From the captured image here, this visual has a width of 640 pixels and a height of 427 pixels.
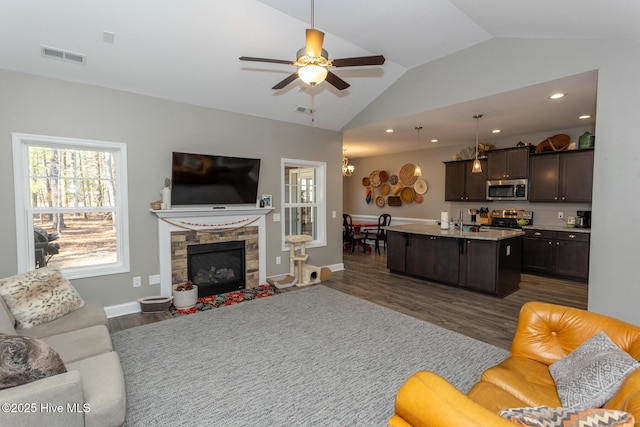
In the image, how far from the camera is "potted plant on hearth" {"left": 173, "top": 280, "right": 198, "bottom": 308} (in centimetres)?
408

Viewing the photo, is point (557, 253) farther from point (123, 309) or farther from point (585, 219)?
point (123, 309)

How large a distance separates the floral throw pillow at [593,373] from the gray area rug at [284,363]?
3.02ft

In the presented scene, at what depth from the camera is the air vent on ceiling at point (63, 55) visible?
10.1 feet

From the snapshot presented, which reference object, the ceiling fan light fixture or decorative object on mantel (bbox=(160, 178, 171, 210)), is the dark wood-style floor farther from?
the ceiling fan light fixture

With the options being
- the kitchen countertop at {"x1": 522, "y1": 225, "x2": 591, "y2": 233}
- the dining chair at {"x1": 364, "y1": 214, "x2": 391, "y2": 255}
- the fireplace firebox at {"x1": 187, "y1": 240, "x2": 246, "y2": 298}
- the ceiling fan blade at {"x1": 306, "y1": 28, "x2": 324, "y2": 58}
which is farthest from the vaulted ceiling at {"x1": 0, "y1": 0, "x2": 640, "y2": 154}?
the dining chair at {"x1": 364, "y1": 214, "x2": 391, "y2": 255}

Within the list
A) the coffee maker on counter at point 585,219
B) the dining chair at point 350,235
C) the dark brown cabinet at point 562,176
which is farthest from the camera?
the dining chair at point 350,235

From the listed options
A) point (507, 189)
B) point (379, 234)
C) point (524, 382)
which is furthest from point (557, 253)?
point (524, 382)

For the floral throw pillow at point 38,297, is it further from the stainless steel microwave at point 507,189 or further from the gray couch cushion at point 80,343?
the stainless steel microwave at point 507,189

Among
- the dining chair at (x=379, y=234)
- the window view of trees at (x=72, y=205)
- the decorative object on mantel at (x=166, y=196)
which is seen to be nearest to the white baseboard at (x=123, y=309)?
the window view of trees at (x=72, y=205)

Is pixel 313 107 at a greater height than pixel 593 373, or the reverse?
pixel 313 107

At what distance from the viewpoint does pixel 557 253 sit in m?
5.53

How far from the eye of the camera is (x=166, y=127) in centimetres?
416

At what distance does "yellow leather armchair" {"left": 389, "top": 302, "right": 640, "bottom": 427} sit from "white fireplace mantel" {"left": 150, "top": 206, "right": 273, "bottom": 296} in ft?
12.5

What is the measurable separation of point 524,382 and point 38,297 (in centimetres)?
361
